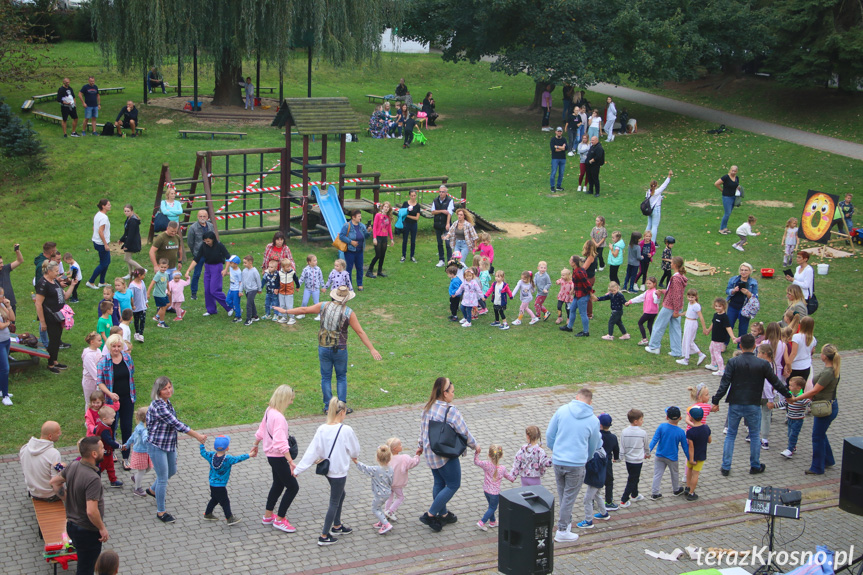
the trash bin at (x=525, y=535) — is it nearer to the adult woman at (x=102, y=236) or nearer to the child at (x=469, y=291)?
the child at (x=469, y=291)

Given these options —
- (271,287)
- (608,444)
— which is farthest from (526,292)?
(608,444)

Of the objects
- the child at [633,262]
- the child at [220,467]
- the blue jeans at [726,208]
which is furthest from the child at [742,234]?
the child at [220,467]

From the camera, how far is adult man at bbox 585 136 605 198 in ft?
78.5

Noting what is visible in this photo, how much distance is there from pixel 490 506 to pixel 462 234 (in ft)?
30.2

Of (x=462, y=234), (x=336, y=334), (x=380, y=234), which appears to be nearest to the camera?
(x=336, y=334)

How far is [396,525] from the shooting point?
29.5ft

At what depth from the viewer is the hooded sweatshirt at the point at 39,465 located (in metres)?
8.16

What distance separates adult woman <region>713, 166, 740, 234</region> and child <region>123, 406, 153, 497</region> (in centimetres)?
1600

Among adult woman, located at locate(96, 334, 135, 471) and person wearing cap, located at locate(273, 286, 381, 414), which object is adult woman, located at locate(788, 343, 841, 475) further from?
adult woman, located at locate(96, 334, 135, 471)

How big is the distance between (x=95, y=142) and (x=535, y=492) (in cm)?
2174

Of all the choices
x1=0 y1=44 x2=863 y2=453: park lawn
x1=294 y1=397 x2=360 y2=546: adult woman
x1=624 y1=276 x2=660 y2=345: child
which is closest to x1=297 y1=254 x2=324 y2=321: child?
x1=0 y1=44 x2=863 y2=453: park lawn

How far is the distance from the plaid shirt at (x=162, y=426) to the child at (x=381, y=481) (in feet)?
6.59

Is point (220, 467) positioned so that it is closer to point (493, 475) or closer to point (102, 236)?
point (493, 475)

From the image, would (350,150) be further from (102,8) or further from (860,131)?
(860,131)
